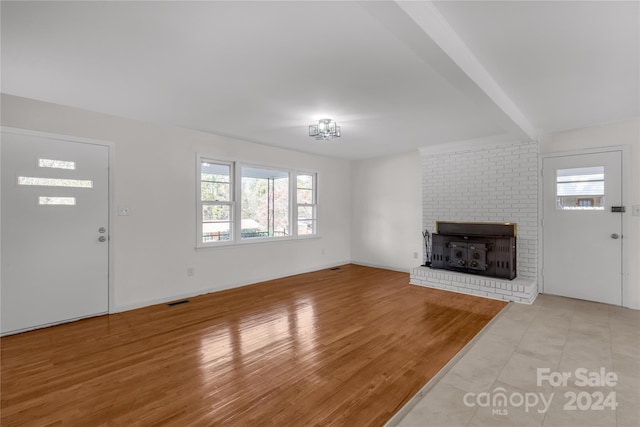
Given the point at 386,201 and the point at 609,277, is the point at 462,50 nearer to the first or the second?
the point at 609,277

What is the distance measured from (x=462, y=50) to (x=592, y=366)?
2.70 metres

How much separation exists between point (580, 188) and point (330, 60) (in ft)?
13.5

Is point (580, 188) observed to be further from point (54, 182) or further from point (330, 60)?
point (54, 182)

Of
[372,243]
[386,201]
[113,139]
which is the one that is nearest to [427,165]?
[386,201]

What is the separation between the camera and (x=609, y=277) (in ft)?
12.9

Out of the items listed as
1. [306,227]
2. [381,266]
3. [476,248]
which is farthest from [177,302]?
[476,248]

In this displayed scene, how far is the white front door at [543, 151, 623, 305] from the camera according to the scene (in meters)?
3.90

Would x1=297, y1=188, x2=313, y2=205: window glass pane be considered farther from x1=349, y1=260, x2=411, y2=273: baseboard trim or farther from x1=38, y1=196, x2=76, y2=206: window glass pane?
x1=38, y1=196, x2=76, y2=206: window glass pane

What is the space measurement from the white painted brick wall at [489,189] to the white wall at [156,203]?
8.52ft

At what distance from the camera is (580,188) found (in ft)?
13.6

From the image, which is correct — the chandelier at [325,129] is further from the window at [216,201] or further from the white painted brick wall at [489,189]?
the white painted brick wall at [489,189]

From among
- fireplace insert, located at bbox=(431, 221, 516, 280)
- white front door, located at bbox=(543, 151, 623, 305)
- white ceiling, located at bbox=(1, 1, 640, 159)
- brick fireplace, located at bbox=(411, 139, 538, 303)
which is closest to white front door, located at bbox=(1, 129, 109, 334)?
white ceiling, located at bbox=(1, 1, 640, 159)

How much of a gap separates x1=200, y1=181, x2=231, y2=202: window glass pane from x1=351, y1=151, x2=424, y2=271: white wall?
124 inches

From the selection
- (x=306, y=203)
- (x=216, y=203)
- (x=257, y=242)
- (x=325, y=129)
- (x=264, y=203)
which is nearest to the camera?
(x=325, y=129)
